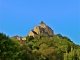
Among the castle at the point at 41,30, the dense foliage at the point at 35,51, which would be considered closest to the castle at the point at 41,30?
the castle at the point at 41,30

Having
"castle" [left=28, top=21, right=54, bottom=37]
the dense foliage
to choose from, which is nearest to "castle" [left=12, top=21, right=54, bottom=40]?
"castle" [left=28, top=21, right=54, bottom=37]

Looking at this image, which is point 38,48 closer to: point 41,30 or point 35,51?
point 35,51

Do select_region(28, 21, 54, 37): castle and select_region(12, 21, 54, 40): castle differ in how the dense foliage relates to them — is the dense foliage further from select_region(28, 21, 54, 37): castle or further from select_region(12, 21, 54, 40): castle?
select_region(28, 21, 54, 37): castle

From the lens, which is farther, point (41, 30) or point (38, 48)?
point (41, 30)

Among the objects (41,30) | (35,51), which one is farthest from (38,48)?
(41,30)

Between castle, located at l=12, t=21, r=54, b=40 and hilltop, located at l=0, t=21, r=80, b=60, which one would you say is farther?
castle, located at l=12, t=21, r=54, b=40

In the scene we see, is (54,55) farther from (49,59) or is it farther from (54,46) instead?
(54,46)

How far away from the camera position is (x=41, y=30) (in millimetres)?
104500

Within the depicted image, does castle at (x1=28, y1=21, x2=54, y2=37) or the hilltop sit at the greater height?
castle at (x1=28, y1=21, x2=54, y2=37)

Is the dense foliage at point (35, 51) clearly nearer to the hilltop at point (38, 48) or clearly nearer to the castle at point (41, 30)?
the hilltop at point (38, 48)

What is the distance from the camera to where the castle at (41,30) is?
9968 cm

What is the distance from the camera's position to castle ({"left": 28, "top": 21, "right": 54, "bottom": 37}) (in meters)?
99.7

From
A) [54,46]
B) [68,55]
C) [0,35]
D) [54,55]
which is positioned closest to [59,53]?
[54,55]

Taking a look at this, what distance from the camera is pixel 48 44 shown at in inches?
3204
